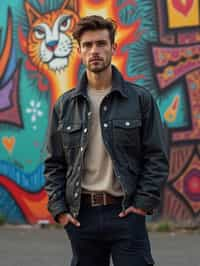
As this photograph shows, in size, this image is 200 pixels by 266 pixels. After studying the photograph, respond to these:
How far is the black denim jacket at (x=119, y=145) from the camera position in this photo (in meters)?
2.92

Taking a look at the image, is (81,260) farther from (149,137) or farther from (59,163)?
(149,137)

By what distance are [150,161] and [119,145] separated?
0.17m

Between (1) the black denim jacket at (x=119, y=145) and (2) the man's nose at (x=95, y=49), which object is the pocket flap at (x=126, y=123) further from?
(2) the man's nose at (x=95, y=49)

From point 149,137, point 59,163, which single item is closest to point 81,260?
point 59,163

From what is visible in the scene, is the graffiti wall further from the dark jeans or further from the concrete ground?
the dark jeans

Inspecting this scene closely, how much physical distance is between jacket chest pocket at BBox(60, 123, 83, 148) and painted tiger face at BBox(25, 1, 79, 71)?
182 inches

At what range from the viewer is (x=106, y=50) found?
9.68ft

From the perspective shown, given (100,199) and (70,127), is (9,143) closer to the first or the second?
(70,127)

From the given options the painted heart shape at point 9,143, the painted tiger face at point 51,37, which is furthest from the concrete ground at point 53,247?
the painted tiger face at point 51,37

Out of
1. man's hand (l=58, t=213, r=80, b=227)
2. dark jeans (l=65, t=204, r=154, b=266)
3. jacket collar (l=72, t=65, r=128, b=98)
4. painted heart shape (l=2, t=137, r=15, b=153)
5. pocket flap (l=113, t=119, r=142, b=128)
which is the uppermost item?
jacket collar (l=72, t=65, r=128, b=98)

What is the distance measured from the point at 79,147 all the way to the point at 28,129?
4799mm

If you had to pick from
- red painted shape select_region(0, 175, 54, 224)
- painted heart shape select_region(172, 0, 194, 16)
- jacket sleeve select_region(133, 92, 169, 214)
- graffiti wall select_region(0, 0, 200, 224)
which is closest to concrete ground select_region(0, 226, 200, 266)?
red painted shape select_region(0, 175, 54, 224)

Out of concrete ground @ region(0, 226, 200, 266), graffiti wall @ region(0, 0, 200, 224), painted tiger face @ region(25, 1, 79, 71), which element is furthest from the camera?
painted tiger face @ region(25, 1, 79, 71)

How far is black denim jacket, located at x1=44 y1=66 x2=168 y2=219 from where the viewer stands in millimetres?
2916
